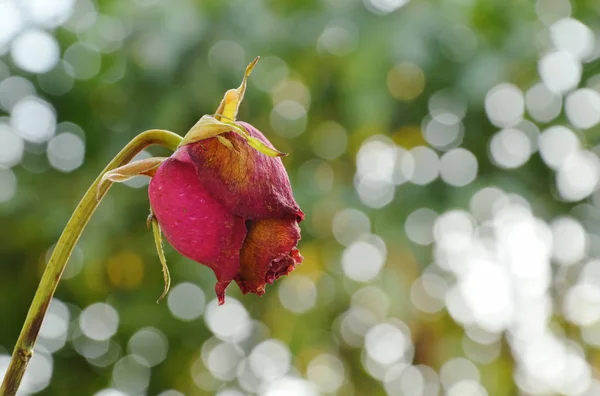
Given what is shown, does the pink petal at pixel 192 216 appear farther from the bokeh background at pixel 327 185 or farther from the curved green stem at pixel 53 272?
the bokeh background at pixel 327 185

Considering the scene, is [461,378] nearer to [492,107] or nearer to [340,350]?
[340,350]

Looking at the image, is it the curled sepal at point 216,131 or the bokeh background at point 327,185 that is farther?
the bokeh background at point 327,185

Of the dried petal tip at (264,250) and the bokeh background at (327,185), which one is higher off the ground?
the dried petal tip at (264,250)

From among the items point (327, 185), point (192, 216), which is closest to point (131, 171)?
point (192, 216)

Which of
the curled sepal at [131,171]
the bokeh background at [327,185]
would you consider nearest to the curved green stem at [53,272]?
the curled sepal at [131,171]

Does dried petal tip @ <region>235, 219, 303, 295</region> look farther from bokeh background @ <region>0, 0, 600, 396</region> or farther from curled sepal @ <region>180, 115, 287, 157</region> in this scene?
bokeh background @ <region>0, 0, 600, 396</region>

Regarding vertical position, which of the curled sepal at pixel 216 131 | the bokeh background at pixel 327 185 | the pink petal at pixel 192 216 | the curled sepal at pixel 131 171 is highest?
the curled sepal at pixel 216 131

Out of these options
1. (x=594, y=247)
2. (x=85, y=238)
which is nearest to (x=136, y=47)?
(x=85, y=238)

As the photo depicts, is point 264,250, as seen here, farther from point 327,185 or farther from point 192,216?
point 327,185
